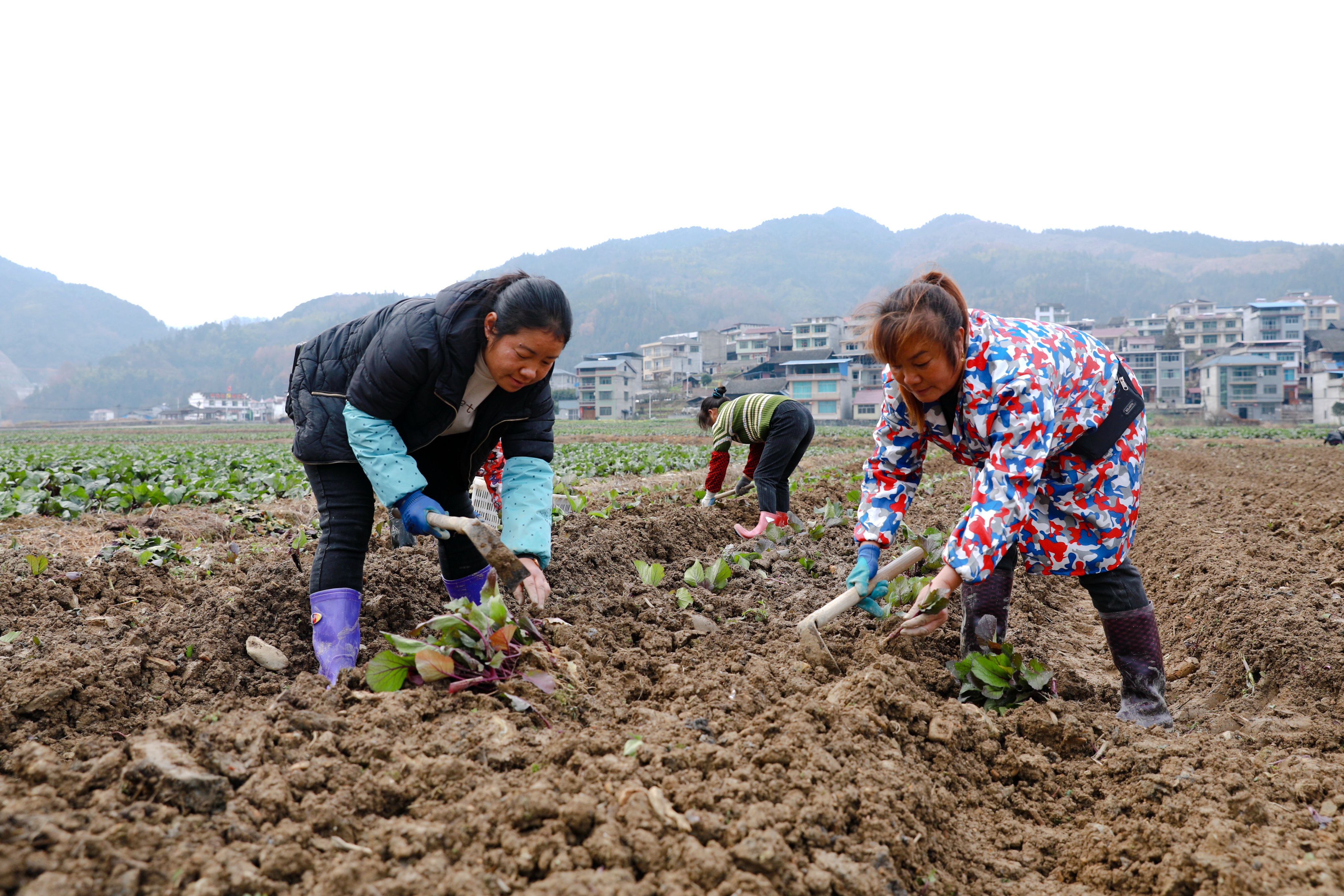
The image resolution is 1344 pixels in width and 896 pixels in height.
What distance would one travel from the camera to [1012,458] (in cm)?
229

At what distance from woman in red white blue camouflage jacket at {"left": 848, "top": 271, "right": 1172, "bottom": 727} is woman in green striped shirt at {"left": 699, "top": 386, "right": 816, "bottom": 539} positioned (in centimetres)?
292

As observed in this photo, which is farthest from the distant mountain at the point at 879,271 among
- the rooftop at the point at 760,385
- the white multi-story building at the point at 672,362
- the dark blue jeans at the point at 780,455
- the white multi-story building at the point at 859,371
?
the dark blue jeans at the point at 780,455

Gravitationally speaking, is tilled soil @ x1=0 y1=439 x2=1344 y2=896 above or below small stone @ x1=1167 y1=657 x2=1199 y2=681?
above

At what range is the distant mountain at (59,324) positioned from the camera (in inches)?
5728

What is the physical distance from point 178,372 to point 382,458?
12602 centimetres

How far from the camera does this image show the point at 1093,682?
305 cm

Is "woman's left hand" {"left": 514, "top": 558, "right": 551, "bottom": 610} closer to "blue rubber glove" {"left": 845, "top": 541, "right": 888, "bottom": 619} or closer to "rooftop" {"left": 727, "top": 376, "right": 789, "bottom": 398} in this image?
"blue rubber glove" {"left": 845, "top": 541, "right": 888, "bottom": 619}

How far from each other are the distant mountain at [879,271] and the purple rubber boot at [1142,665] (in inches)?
3469

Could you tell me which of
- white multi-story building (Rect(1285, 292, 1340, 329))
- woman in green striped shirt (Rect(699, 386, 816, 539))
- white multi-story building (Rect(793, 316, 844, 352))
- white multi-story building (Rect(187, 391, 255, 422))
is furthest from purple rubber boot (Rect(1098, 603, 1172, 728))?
white multi-story building (Rect(1285, 292, 1340, 329))

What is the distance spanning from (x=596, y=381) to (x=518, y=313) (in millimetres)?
60395

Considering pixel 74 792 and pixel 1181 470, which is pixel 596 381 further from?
pixel 74 792

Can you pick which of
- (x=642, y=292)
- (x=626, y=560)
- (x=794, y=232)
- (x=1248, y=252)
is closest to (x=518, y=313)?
(x=626, y=560)

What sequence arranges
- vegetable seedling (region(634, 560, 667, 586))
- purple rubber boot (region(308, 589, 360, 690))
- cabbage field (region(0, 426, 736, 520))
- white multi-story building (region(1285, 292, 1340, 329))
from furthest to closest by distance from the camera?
white multi-story building (region(1285, 292, 1340, 329)), cabbage field (region(0, 426, 736, 520)), vegetable seedling (region(634, 560, 667, 586)), purple rubber boot (region(308, 589, 360, 690))

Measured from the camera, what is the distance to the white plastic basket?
4043 mm
